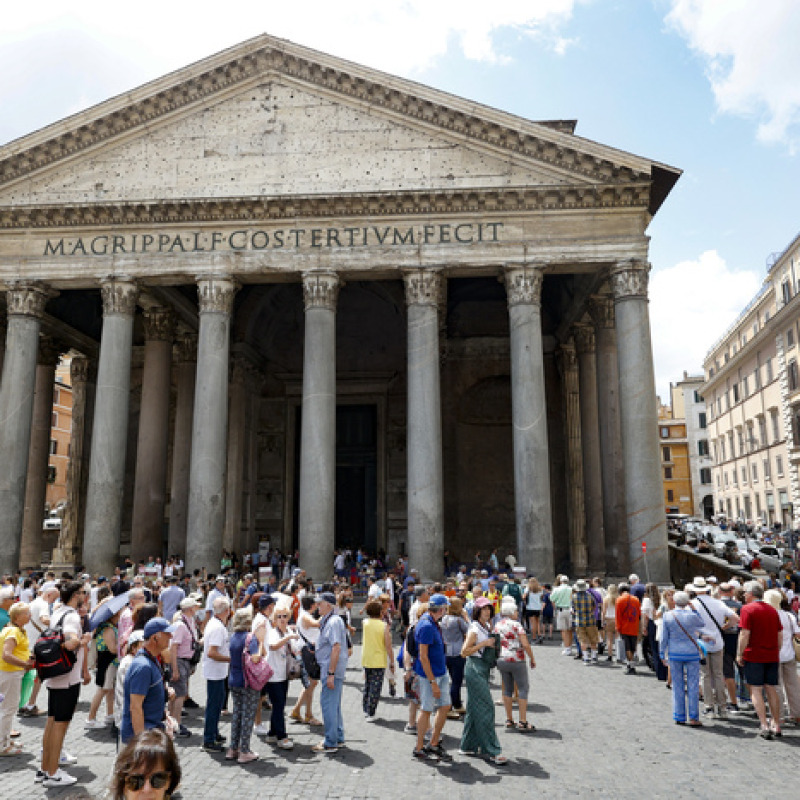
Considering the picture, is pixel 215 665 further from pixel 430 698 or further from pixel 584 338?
pixel 584 338

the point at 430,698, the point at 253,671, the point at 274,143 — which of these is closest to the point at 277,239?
the point at 274,143

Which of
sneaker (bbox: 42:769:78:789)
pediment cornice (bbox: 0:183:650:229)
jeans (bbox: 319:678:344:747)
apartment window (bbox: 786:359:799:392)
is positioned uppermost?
pediment cornice (bbox: 0:183:650:229)

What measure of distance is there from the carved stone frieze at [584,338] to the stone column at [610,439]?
1714 mm

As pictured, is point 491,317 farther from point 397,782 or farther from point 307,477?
point 397,782

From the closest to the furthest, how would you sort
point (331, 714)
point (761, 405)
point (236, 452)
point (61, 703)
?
point (61, 703) < point (331, 714) < point (236, 452) < point (761, 405)

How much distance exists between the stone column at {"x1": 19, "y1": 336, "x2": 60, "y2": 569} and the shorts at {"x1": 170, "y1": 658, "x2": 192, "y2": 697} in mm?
17834

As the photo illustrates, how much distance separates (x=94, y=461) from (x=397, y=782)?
46.0 feet

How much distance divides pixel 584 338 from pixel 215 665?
720 inches

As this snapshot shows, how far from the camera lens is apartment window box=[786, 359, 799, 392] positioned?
116 feet

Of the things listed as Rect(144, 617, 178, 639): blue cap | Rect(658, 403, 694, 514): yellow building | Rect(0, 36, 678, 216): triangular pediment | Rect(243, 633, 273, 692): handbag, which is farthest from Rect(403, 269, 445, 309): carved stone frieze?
Rect(658, 403, 694, 514): yellow building

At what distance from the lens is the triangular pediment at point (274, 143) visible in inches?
696

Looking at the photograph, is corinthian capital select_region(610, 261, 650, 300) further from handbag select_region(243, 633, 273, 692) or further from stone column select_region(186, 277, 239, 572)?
handbag select_region(243, 633, 273, 692)

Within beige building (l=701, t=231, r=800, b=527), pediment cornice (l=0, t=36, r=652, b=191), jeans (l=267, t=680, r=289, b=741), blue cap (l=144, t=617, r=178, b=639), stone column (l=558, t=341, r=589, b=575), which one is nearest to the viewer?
blue cap (l=144, t=617, r=178, b=639)

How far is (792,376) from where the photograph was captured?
118 feet
